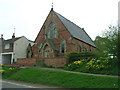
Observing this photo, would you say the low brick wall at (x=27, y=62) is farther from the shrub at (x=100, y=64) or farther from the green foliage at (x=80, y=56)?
the shrub at (x=100, y=64)

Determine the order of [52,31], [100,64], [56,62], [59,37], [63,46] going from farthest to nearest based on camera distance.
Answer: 1. [52,31]
2. [59,37]
3. [63,46]
4. [56,62]
5. [100,64]

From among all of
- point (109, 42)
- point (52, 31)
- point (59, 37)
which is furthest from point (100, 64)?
point (52, 31)

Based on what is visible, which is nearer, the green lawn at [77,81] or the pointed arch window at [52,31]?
the green lawn at [77,81]

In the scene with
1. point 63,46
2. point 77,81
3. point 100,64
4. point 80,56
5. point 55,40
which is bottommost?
point 77,81

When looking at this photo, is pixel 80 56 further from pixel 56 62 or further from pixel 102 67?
pixel 102 67

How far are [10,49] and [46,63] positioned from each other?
17139 millimetres

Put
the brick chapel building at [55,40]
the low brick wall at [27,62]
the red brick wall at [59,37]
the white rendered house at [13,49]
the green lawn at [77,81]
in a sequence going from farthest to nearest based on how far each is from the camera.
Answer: the white rendered house at [13,49] → the brick chapel building at [55,40] → the red brick wall at [59,37] → the low brick wall at [27,62] → the green lawn at [77,81]

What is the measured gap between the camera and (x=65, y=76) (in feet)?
55.6

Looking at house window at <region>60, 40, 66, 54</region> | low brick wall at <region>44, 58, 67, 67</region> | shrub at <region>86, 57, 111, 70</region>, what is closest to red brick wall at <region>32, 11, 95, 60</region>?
house window at <region>60, 40, 66, 54</region>

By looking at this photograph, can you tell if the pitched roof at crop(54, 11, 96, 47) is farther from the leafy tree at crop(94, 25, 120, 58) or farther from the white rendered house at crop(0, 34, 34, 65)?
the leafy tree at crop(94, 25, 120, 58)

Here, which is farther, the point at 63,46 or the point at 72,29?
the point at 72,29

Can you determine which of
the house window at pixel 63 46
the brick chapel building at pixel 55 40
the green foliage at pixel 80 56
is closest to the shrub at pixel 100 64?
the green foliage at pixel 80 56

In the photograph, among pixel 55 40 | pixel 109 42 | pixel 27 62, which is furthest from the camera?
pixel 55 40

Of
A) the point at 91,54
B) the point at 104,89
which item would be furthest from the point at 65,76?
the point at 91,54
